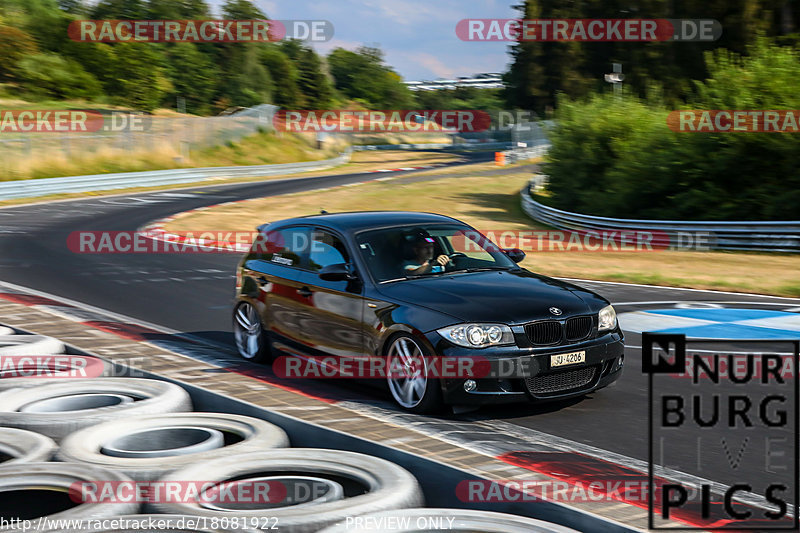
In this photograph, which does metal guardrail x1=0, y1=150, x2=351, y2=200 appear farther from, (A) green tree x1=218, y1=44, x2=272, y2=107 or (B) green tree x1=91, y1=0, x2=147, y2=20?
(B) green tree x1=91, y1=0, x2=147, y2=20

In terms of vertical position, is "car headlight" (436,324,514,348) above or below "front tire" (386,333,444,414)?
above

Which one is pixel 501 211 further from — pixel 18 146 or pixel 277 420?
pixel 277 420

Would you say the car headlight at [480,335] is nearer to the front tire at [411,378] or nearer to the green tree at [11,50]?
the front tire at [411,378]

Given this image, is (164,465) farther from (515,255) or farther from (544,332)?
(515,255)

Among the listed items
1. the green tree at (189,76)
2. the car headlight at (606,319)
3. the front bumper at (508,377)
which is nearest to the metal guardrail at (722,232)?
the car headlight at (606,319)

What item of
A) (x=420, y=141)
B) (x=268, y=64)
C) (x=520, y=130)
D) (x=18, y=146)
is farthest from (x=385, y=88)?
(x=18, y=146)

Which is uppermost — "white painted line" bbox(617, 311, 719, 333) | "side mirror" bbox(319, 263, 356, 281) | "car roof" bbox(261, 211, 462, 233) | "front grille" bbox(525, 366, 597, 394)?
"car roof" bbox(261, 211, 462, 233)

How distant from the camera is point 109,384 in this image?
7273mm

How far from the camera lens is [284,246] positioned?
9.45m

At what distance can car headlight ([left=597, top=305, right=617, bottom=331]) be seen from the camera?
25.2ft

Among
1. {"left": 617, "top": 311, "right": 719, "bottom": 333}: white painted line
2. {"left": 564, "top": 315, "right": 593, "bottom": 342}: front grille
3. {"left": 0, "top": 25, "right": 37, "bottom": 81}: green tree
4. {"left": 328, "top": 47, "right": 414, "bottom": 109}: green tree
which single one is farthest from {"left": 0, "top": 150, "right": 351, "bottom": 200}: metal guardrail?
{"left": 328, "top": 47, "right": 414, "bottom": 109}: green tree

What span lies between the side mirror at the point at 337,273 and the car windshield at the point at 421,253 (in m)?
0.19

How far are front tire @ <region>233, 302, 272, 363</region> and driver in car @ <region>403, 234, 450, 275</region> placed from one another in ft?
6.39

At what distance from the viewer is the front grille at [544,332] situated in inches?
285
